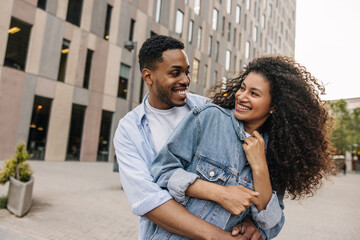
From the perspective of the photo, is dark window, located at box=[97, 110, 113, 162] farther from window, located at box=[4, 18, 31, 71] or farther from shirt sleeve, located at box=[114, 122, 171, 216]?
shirt sleeve, located at box=[114, 122, 171, 216]

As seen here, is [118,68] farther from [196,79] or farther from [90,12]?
[196,79]

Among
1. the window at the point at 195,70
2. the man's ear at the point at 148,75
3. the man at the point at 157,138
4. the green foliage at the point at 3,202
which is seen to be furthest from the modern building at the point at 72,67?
the man at the point at 157,138

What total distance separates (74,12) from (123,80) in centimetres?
550

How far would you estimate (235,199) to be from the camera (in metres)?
1.48

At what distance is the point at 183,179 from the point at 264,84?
83 centimetres

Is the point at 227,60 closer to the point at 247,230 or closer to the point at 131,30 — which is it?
the point at 131,30

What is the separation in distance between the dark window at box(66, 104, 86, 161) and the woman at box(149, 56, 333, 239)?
1694cm

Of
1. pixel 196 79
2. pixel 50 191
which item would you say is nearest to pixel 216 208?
pixel 50 191

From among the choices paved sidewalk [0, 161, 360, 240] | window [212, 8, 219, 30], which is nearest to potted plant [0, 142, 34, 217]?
paved sidewalk [0, 161, 360, 240]

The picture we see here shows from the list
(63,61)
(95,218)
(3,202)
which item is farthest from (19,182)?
(63,61)

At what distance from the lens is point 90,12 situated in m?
18.4

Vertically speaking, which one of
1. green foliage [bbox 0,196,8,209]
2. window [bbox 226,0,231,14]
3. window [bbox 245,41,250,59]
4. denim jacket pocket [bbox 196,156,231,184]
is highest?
window [bbox 226,0,231,14]

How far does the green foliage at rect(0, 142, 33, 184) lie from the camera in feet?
21.3

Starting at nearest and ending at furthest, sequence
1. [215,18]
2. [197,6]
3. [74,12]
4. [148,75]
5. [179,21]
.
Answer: [148,75] → [74,12] → [179,21] → [197,6] → [215,18]
